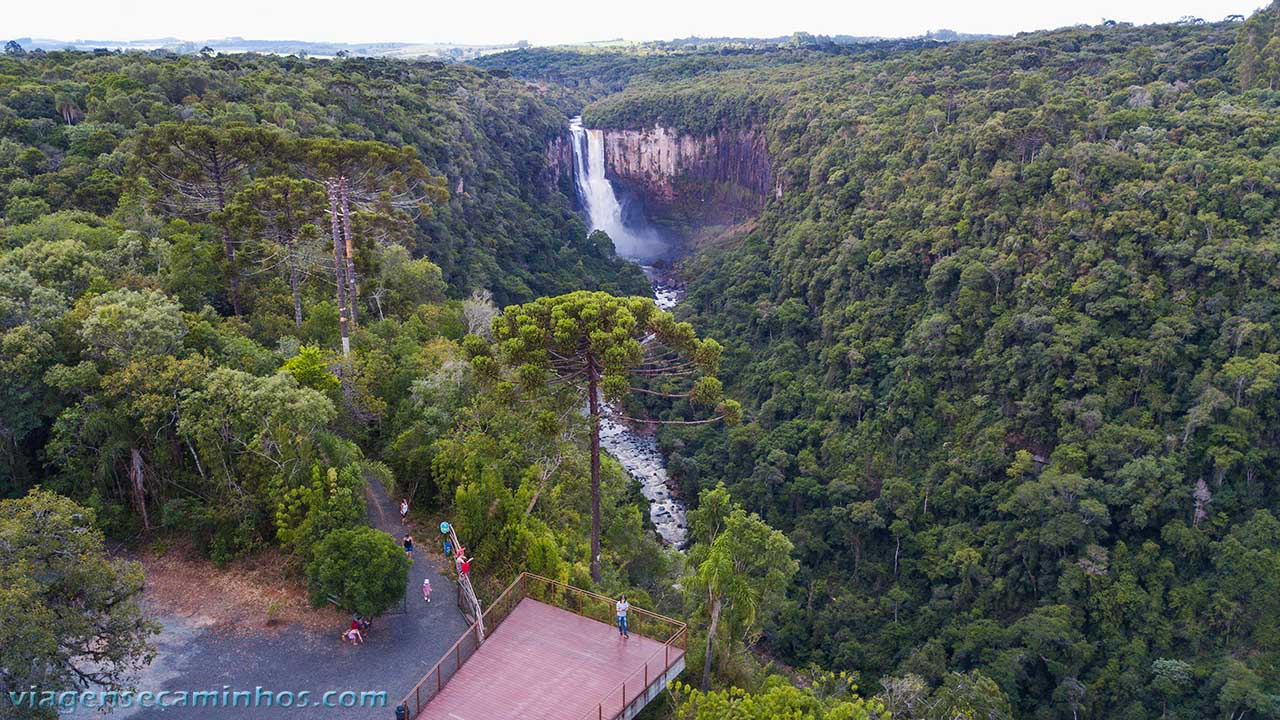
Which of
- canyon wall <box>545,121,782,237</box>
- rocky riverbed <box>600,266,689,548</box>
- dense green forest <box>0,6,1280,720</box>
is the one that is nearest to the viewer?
dense green forest <box>0,6,1280,720</box>

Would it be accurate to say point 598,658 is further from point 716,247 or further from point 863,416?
point 716,247

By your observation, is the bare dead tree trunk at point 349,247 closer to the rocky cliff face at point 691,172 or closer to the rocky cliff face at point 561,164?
the rocky cliff face at point 691,172

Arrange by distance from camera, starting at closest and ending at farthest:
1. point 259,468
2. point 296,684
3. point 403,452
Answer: point 296,684, point 259,468, point 403,452

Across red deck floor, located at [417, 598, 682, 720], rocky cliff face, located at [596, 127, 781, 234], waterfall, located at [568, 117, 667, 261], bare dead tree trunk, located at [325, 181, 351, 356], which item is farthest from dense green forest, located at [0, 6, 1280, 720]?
waterfall, located at [568, 117, 667, 261]

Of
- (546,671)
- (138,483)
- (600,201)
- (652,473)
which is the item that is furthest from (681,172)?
(546,671)

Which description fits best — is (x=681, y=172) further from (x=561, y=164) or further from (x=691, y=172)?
(x=561, y=164)

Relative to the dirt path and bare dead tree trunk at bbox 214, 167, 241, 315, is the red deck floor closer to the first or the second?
the dirt path

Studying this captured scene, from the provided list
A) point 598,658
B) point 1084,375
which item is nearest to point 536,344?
point 598,658
